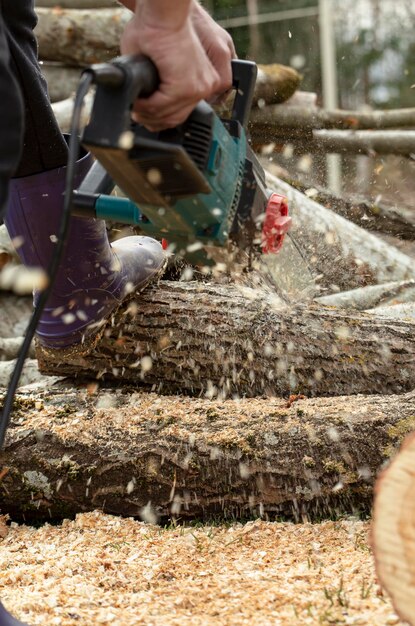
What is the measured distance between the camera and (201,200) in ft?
5.61

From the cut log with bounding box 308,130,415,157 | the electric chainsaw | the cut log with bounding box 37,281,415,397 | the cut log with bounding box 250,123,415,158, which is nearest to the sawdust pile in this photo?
the cut log with bounding box 37,281,415,397

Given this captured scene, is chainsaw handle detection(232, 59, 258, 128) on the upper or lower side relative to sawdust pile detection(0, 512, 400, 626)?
upper

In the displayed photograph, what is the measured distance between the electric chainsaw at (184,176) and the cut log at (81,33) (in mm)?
4359

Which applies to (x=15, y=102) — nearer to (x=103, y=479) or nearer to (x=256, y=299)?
(x=103, y=479)

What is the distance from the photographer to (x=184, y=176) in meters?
1.60

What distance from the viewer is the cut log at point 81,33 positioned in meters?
5.99

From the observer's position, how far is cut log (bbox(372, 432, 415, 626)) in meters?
1.45

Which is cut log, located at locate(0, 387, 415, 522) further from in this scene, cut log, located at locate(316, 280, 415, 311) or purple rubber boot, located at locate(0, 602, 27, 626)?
cut log, located at locate(316, 280, 415, 311)

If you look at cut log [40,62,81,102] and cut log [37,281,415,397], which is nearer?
cut log [37,281,415,397]

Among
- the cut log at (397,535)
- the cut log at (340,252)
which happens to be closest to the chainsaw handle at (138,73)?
the cut log at (397,535)

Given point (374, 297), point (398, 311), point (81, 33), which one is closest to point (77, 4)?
point (81, 33)

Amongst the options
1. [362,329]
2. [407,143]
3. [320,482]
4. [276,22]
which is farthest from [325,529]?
[276,22]

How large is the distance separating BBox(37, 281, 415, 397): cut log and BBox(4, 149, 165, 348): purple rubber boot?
135 millimetres

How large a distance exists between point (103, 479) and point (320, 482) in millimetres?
682
